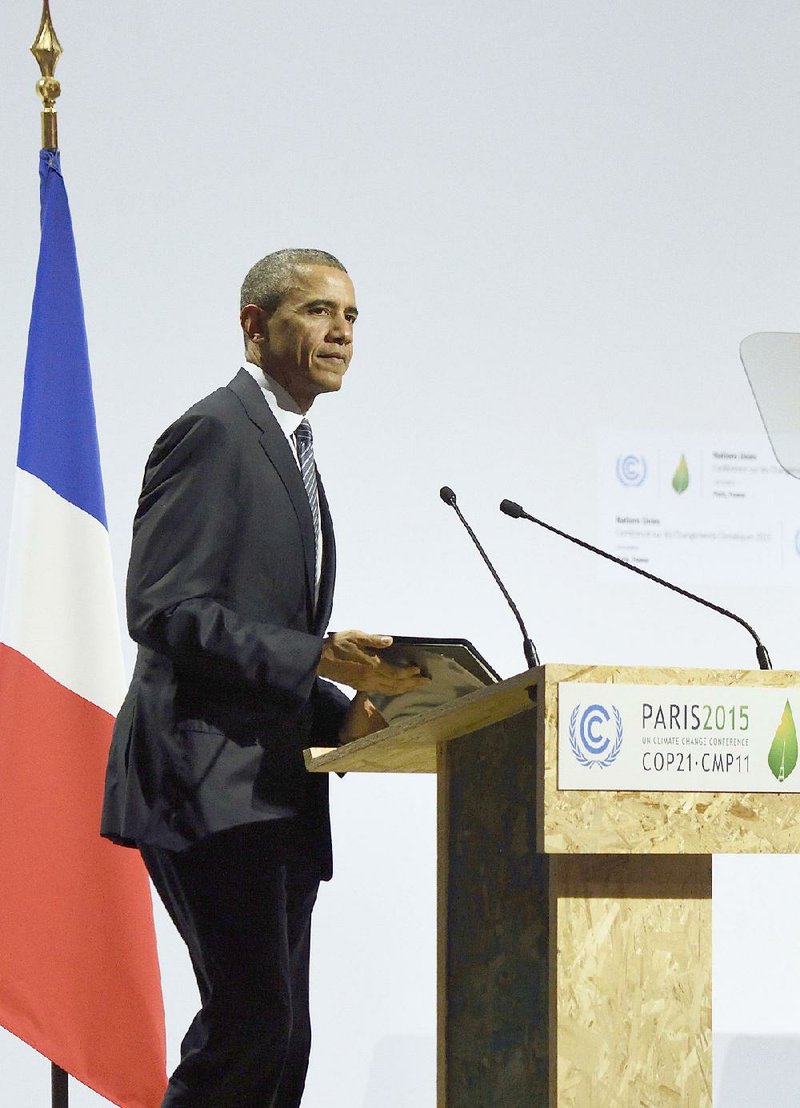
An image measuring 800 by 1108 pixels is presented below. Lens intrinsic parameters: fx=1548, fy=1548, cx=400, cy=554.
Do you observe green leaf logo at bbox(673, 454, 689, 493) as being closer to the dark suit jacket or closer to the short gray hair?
the short gray hair

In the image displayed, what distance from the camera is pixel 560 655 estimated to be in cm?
362

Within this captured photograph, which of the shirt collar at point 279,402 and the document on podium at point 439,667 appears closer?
the document on podium at point 439,667

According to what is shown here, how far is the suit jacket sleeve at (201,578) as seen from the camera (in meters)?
2.08

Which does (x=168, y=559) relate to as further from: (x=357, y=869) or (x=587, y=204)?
(x=587, y=204)

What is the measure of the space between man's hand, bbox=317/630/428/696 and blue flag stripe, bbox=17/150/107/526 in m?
0.97

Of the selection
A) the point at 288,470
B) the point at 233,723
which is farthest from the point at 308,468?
the point at 233,723

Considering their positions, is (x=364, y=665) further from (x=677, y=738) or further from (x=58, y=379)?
(x=58, y=379)

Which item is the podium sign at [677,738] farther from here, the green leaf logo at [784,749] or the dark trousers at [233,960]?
the dark trousers at [233,960]

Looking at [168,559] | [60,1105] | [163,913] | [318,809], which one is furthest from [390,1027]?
[168,559]

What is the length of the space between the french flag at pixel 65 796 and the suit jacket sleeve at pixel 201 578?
65cm

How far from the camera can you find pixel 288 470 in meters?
2.28

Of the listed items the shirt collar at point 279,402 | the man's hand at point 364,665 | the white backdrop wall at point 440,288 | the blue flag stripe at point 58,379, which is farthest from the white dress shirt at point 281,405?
the white backdrop wall at point 440,288

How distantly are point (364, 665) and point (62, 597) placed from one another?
97cm

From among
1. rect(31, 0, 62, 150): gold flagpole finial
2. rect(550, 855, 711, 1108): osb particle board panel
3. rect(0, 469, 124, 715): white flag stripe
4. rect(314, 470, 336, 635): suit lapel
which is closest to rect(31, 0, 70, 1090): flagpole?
rect(31, 0, 62, 150): gold flagpole finial
